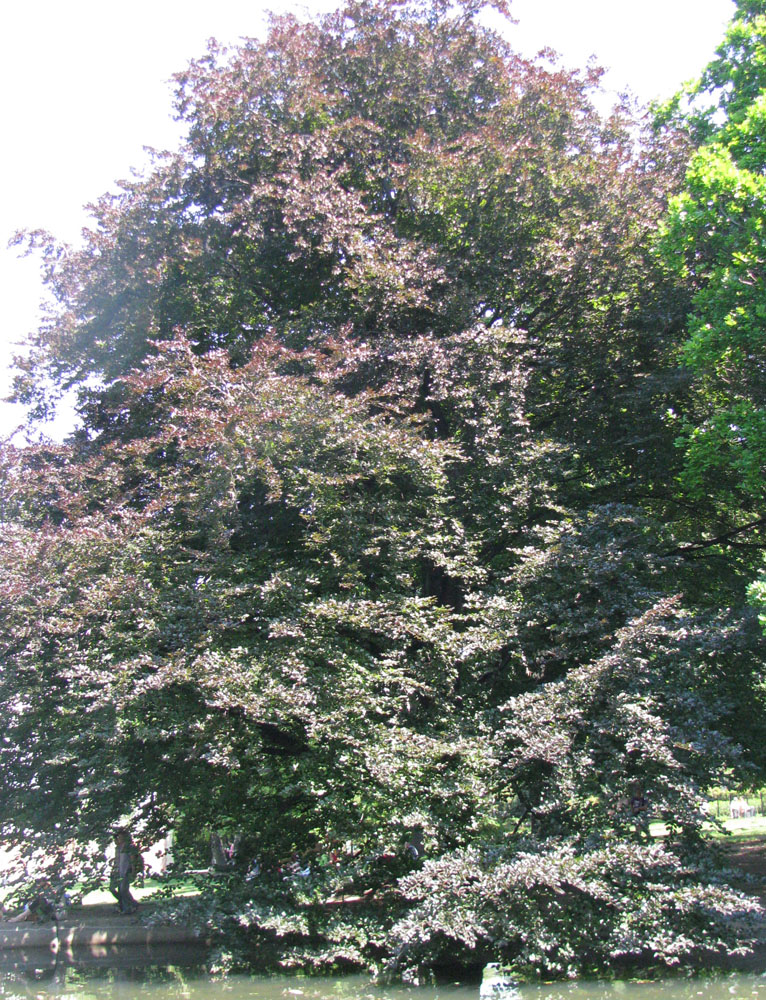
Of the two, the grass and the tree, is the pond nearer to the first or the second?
the grass

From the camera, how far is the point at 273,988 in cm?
770

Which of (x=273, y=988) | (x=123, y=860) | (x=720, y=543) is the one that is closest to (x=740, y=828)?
(x=720, y=543)

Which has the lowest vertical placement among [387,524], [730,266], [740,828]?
[740,828]

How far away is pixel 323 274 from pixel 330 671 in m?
6.23

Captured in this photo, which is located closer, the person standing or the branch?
the person standing

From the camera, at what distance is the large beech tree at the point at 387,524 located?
749 centimetres

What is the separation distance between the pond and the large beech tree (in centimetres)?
33

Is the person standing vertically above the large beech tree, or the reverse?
the large beech tree

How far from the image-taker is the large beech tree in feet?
24.6

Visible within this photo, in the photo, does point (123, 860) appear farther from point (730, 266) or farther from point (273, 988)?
point (730, 266)

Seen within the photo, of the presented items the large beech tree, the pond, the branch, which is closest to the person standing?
the large beech tree

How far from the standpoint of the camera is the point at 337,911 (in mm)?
8039

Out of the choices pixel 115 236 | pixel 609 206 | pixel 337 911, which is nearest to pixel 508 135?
pixel 609 206

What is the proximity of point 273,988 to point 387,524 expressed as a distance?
5.08 metres
